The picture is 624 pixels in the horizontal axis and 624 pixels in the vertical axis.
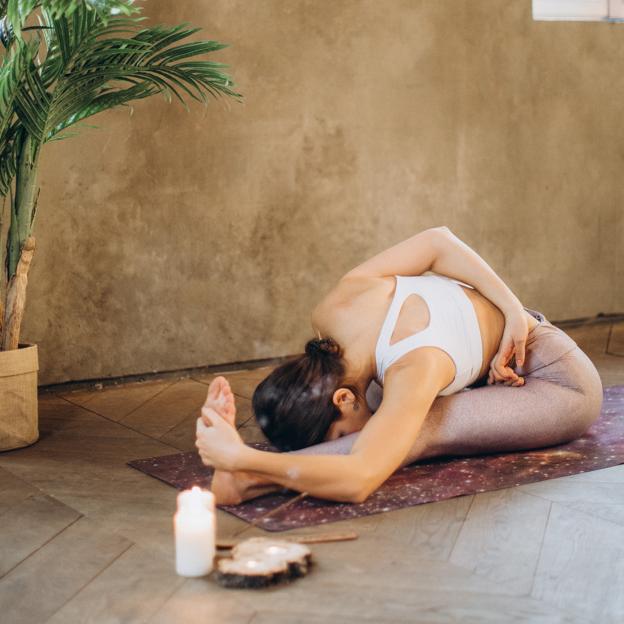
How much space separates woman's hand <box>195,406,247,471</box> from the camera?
1959 millimetres

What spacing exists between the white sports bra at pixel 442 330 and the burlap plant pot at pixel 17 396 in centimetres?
107

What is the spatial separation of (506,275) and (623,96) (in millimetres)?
1183

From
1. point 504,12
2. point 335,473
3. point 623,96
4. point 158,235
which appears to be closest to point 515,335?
point 335,473

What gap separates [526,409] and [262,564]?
1.04 meters

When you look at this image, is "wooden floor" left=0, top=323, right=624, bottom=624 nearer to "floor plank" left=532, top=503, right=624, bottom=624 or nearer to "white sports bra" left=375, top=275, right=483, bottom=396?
"floor plank" left=532, top=503, right=624, bottom=624

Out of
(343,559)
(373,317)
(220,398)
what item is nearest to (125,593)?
(343,559)

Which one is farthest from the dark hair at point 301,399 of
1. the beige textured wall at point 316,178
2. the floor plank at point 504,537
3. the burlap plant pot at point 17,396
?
the beige textured wall at point 316,178

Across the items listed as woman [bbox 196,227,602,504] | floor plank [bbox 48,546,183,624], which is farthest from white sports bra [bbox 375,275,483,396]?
floor plank [bbox 48,546,183,624]

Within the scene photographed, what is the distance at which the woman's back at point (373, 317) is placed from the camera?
2262 millimetres

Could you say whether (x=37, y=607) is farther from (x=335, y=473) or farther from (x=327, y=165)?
(x=327, y=165)

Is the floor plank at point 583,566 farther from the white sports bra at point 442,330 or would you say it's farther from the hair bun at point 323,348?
the hair bun at point 323,348

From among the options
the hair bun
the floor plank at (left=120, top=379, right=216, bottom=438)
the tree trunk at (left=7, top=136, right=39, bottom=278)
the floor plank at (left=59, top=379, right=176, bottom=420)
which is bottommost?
the floor plank at (left=120, top=379, right=216, bottom=438)

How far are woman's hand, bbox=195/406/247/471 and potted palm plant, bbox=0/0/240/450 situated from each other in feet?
2.94

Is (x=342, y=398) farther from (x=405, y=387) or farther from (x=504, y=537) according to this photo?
(x=504, y=537)
